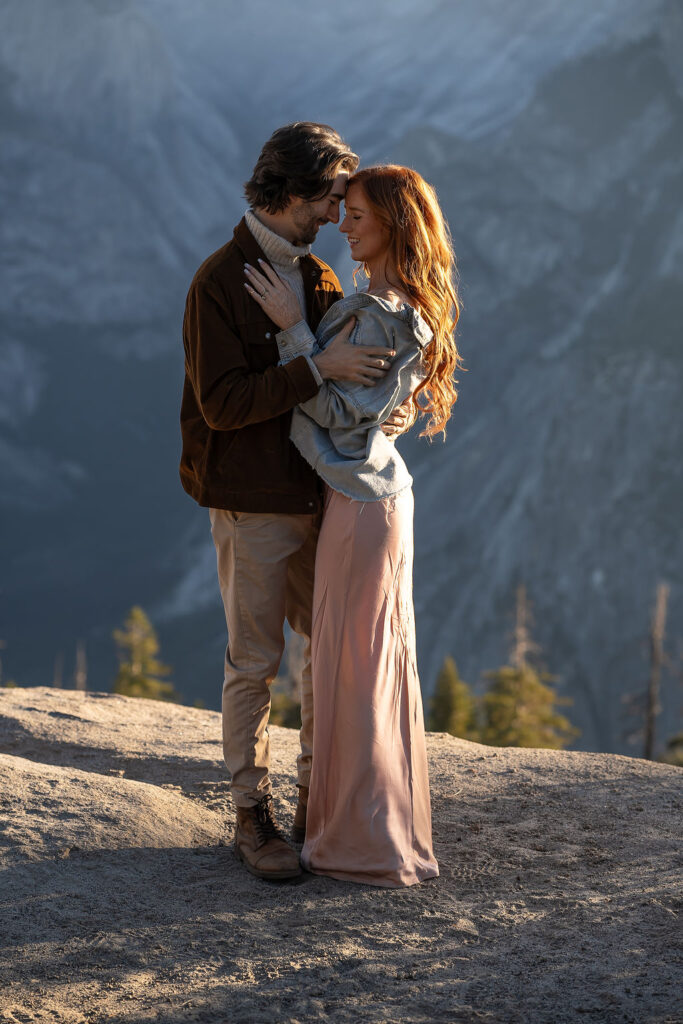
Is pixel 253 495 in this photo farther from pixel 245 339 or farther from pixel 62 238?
pixel 62 238

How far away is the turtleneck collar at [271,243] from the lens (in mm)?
3793

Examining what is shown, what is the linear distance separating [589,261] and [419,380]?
241 ft

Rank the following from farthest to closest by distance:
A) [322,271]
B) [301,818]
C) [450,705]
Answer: [450,705], [301,818], [322,271]

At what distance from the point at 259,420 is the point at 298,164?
863mm

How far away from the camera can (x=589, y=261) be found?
73625 millimetres

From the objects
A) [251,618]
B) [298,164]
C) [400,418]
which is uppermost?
[298,164]

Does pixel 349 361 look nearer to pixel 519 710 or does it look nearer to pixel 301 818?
pixel 301 818

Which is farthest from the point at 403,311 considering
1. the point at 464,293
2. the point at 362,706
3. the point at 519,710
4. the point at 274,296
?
the point at 464,293

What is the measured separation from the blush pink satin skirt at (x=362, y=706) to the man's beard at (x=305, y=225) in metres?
0.90

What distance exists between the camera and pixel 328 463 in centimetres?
372

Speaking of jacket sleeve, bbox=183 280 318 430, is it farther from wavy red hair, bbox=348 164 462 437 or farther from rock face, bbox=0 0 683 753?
rock face, bbox=0 0 683 753

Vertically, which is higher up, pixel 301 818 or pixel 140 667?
pixel 140 667

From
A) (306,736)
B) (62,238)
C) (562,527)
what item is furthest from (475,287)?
(306,736)

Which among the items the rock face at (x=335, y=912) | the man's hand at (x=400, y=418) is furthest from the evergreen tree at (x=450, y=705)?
the man's hand at (x=400, y=418)
